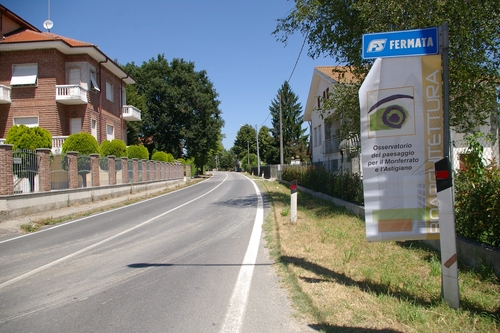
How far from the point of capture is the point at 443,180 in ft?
13.5

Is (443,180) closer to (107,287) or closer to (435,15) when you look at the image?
(107,287)

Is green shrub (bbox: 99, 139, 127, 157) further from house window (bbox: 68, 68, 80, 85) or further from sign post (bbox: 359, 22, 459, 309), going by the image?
sign post (bbox: 359, 22, 459, 309)

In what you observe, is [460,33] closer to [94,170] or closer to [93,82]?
[94,170]

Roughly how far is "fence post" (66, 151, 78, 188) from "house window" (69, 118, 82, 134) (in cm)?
967

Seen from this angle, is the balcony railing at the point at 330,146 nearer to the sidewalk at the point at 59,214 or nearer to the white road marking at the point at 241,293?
the sidewalk at the point at 59,214

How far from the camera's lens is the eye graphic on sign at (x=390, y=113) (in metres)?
4.39

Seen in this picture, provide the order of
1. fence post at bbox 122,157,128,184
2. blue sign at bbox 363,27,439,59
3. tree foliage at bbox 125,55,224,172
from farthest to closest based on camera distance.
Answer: tree foliage at bbox 125,55,224,172, fence post at bbox 122,157,128,184, blue sign at bbox 363,27,439,59

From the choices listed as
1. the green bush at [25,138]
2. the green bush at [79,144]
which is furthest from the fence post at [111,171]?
the green bush at [25,138]

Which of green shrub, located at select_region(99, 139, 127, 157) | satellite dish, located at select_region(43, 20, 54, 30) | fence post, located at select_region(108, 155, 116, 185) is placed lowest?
fence post, located at select_region(108, 155, 116, 185)

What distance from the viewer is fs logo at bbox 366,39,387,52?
439cm

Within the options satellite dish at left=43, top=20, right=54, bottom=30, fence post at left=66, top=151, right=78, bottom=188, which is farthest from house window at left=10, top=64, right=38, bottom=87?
fence post at left=66, top=151, right=78, bottom=188

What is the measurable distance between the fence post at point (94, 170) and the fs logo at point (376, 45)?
17.8 m

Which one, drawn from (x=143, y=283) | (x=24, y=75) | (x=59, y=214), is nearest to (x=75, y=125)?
(x=24, y=75)

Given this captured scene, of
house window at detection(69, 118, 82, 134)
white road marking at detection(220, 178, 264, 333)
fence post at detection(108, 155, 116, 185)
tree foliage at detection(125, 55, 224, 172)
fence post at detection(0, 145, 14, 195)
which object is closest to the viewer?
white road marking at detection(220, 178, 264, 333)
